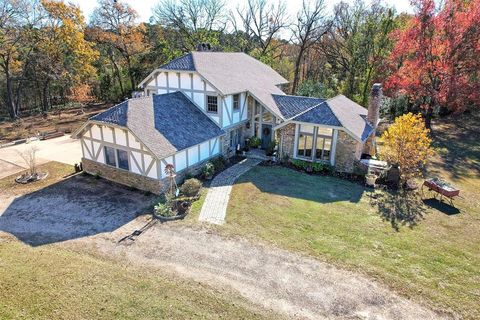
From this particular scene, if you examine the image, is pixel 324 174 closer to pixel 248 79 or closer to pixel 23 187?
pixel 248 79

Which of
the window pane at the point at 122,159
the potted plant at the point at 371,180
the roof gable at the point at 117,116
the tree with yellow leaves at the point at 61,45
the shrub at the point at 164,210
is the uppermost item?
the tree with yellow leaves at the point at 61,45

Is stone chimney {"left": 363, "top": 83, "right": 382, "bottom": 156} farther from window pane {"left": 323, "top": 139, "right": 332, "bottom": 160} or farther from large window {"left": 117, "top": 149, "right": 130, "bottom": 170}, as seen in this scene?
large window {"left": 117, "top": 149, "right": 130, "bottom": 170}

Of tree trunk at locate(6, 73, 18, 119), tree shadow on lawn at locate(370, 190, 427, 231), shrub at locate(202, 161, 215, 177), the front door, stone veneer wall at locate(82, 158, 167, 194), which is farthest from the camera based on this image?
tree trunk at locate(6, 73, 18, 119)

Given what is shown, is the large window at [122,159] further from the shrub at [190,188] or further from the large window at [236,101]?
the large window at [236,101]

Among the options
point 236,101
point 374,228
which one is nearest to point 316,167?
point 374,228

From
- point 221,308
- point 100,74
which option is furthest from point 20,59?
point 221,308

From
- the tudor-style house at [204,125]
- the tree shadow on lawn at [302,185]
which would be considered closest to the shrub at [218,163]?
the tudor-style house at [204,125]

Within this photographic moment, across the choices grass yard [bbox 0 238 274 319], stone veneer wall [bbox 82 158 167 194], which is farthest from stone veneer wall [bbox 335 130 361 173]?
grass yard [bbox 0 238 274 319]
